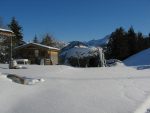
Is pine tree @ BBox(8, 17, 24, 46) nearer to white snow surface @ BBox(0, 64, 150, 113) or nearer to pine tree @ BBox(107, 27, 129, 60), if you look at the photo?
pine tree @ BBox(107, 27, 129, 60)

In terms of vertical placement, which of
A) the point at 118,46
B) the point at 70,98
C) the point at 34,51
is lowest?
Answer: the point at 70,98

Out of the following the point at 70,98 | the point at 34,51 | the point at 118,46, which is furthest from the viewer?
the point at 118,46

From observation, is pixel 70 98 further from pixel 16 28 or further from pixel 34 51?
pixel 16 28

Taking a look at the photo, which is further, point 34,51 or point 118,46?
point 118,46

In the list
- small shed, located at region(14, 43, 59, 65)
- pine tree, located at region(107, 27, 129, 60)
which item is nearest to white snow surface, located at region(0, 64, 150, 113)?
small shed, located at region(14, 43, 59, 65)

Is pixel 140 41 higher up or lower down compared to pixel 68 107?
higher up

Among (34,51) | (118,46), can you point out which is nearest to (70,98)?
(34,51)

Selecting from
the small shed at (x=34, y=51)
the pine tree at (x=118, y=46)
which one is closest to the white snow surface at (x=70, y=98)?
the small shed at (x=34, y=51)

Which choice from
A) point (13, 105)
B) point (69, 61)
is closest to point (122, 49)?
point (69, 61)

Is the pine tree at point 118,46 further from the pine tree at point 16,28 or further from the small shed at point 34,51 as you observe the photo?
the small shed at point 34,51

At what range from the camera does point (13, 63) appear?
2095cm

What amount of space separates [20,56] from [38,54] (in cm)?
265

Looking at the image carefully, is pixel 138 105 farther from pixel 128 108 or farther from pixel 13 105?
pixel 13 105

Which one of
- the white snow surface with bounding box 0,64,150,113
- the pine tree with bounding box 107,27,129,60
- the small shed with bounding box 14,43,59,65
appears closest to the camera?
the white snow surface with bounding box 0,64,150,113
